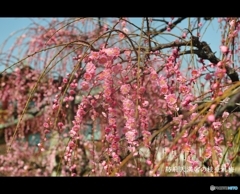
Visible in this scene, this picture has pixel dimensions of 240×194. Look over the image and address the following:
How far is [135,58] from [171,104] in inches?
9.9

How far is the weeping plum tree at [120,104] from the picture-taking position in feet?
4.11

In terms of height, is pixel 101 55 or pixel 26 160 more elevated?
pixel 101 55

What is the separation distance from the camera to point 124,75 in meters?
1.51

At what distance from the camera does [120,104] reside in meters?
2.10

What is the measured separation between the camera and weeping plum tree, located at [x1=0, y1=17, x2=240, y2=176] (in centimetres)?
125
